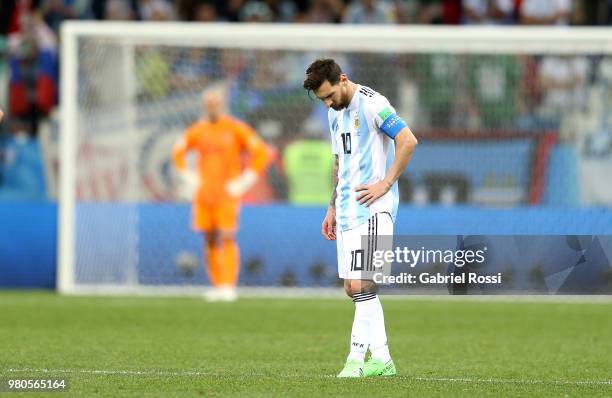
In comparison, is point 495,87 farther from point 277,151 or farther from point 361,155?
point 361,155

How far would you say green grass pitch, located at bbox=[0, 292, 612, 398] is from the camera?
8633mm

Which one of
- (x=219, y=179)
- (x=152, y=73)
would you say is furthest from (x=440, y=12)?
(x=219, y=179)

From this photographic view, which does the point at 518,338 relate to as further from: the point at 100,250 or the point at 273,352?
the point at 100,250

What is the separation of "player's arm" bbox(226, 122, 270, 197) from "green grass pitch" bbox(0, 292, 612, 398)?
1.56 metres

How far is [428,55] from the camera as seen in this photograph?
741 inches

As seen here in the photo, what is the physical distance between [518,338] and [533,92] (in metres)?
6.47

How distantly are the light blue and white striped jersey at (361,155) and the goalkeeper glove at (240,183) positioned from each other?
8474mm

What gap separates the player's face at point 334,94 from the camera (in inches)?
347

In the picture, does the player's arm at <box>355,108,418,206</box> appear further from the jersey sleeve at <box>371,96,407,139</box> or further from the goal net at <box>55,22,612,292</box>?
the goal net at <box>55,22,612,292</box>

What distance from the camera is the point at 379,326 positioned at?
898cm

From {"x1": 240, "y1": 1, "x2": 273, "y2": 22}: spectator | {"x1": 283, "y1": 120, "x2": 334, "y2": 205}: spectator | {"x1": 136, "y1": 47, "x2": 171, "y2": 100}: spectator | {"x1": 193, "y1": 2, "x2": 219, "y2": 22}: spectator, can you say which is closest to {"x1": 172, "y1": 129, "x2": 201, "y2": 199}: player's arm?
{"x1": 136, "y1": 47, "x2": 171, "y2": 100}: spectator

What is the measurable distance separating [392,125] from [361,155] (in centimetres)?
30

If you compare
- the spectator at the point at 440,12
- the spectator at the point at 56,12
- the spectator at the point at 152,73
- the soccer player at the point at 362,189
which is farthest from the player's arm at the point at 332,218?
the spectator at the point at 56,12

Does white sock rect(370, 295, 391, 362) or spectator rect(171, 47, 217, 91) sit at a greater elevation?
spectator rect(171, 47, 217, 91)
